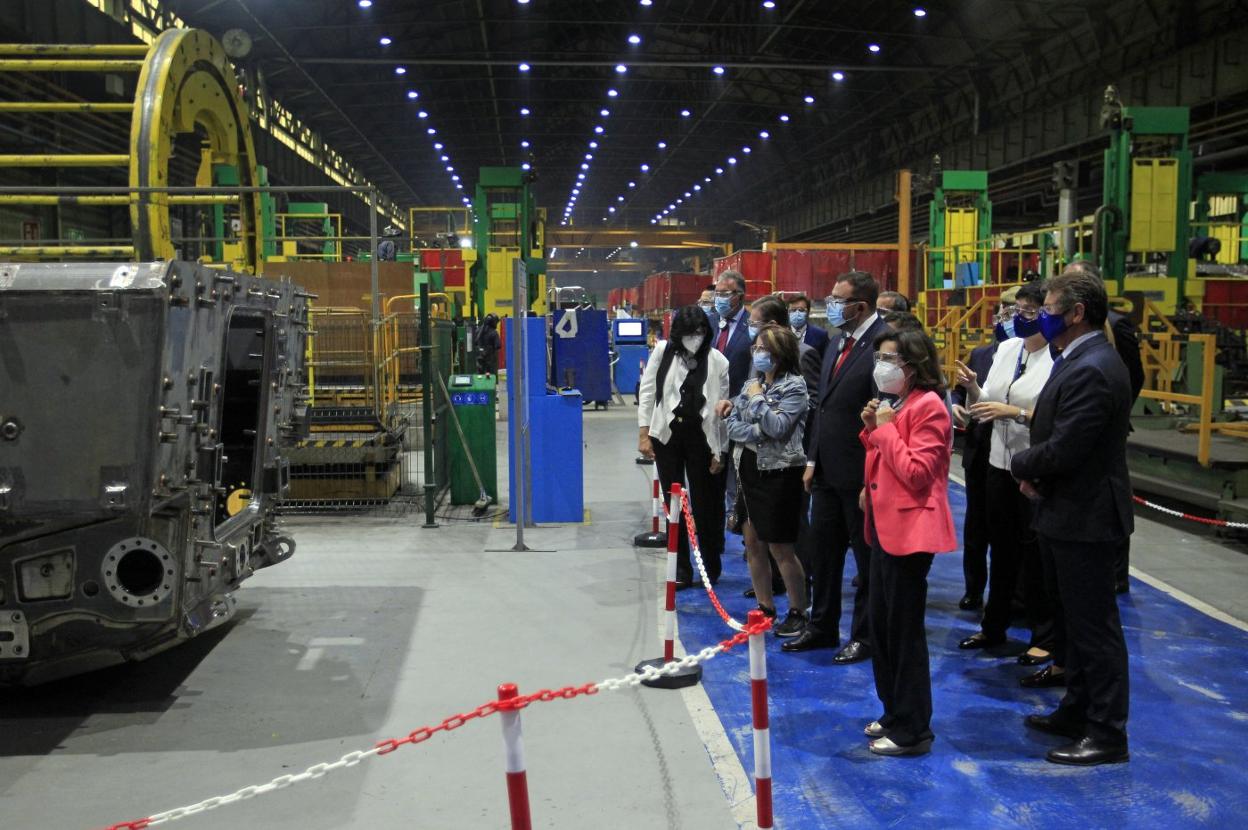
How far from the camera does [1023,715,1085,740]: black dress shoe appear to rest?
180 inches

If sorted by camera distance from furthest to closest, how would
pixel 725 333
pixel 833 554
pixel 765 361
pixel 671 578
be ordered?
pixel 725 333 → pixel 765 361 → pixel 833 554 → pixel 671 578

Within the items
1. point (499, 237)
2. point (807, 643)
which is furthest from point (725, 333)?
point (499, 237)

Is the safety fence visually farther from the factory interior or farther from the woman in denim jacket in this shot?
the woman in denim jacket

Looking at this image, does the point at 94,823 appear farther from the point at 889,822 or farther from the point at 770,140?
the point at 770,140

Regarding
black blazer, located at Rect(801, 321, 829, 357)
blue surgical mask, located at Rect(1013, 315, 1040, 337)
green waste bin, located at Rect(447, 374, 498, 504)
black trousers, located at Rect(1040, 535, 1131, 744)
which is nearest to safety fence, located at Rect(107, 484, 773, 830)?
black trousers, located at Rect(1040, 535, 1131, 744)

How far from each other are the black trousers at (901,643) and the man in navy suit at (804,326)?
9.17 ft

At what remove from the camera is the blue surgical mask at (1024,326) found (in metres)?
5.57

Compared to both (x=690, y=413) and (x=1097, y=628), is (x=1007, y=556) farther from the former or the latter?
(x=690, y=413)

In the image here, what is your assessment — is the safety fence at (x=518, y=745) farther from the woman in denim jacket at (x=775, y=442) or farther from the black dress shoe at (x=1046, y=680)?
the black dress shoe at (x=1046, y=680)

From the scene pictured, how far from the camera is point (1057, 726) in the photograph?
460cm

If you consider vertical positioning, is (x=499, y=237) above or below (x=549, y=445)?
above

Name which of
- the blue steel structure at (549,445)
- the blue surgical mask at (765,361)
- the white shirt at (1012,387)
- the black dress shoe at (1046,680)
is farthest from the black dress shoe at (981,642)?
the blue steel structure at (549,445)

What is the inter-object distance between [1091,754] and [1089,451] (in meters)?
1.33

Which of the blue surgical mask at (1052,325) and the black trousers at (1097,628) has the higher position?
the blue surgical mask at (1052,325)
